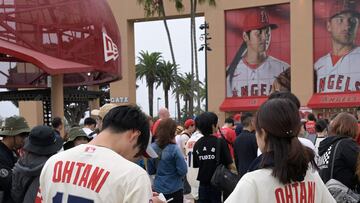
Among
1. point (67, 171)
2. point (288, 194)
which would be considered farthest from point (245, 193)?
point (67, 171)

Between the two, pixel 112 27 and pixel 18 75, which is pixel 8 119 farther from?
pixel 18 75

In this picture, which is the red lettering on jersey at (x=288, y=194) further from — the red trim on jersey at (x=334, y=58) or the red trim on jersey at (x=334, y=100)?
the red trim on jersey at (x=334, y=58)

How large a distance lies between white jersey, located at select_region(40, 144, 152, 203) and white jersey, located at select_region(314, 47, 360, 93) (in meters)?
32.0

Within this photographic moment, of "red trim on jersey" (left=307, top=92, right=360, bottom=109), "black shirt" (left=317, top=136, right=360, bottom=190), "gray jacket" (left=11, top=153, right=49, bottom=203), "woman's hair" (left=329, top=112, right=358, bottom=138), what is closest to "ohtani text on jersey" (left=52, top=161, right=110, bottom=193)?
"gray jacket" (left=11, top=153, right=49, bottom=203)

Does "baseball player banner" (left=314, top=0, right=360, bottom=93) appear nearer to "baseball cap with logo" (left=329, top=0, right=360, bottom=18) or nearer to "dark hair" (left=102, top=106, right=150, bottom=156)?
"baseball cap with logo" (left=329, top=0, right=360, bottom=18)

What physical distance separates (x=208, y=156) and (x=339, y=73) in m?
27.8

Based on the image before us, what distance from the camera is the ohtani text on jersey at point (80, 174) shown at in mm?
2754

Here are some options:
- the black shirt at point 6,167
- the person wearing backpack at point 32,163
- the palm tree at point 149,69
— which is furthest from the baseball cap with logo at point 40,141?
the palm tree at point 149,69

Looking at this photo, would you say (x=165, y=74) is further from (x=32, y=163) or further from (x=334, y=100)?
(x=32, y=163)

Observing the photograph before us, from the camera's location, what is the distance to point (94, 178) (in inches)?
109

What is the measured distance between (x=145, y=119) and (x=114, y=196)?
18.6 inches

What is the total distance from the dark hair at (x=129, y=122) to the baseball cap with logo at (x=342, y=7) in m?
32.5

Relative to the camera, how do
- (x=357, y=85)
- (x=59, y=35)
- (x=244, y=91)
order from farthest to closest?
(x=244, y=91)
(x=357, y=85)
(x=59, y=35)

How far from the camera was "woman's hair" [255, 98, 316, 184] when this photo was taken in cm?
267
